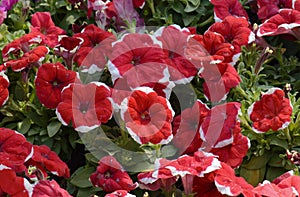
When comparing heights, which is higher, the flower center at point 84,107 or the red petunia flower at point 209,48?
the red petunia flower at point 209,48

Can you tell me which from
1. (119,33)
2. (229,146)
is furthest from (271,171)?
(119,33)

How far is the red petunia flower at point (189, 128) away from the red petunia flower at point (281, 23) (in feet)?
1.63

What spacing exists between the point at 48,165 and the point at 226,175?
0.66 meters

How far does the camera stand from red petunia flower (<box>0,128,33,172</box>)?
2.34 meters

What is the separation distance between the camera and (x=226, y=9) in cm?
296

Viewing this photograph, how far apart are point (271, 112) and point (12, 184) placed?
101 centimetres

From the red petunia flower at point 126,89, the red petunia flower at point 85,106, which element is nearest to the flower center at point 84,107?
the red petunia flower at point 85,106

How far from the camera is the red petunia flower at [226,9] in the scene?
295cm

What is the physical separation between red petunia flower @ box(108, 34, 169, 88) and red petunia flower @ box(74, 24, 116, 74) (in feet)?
0.37

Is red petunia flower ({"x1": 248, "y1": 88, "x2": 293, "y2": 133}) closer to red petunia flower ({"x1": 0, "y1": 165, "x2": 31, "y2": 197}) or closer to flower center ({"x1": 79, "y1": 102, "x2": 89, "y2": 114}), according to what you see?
flower center ({"x1": 79, "y1": 102, "x2": 89, "y2": 114})

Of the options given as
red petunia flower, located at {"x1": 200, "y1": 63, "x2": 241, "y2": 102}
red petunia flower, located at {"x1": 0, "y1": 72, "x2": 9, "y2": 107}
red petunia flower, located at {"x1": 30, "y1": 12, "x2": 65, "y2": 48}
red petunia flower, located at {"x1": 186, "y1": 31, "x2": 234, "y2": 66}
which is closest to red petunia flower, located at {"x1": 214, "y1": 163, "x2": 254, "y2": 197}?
red petunia flower, located at {"x1": 200, "y1": 63, "x2": 241, "y2": 102}

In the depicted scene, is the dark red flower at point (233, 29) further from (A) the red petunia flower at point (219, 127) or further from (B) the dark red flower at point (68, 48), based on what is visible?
(B) the dark red flower at point (68, 48)

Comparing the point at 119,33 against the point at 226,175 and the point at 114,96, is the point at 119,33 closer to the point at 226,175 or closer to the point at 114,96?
the point at 114,96

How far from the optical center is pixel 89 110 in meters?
2.46
